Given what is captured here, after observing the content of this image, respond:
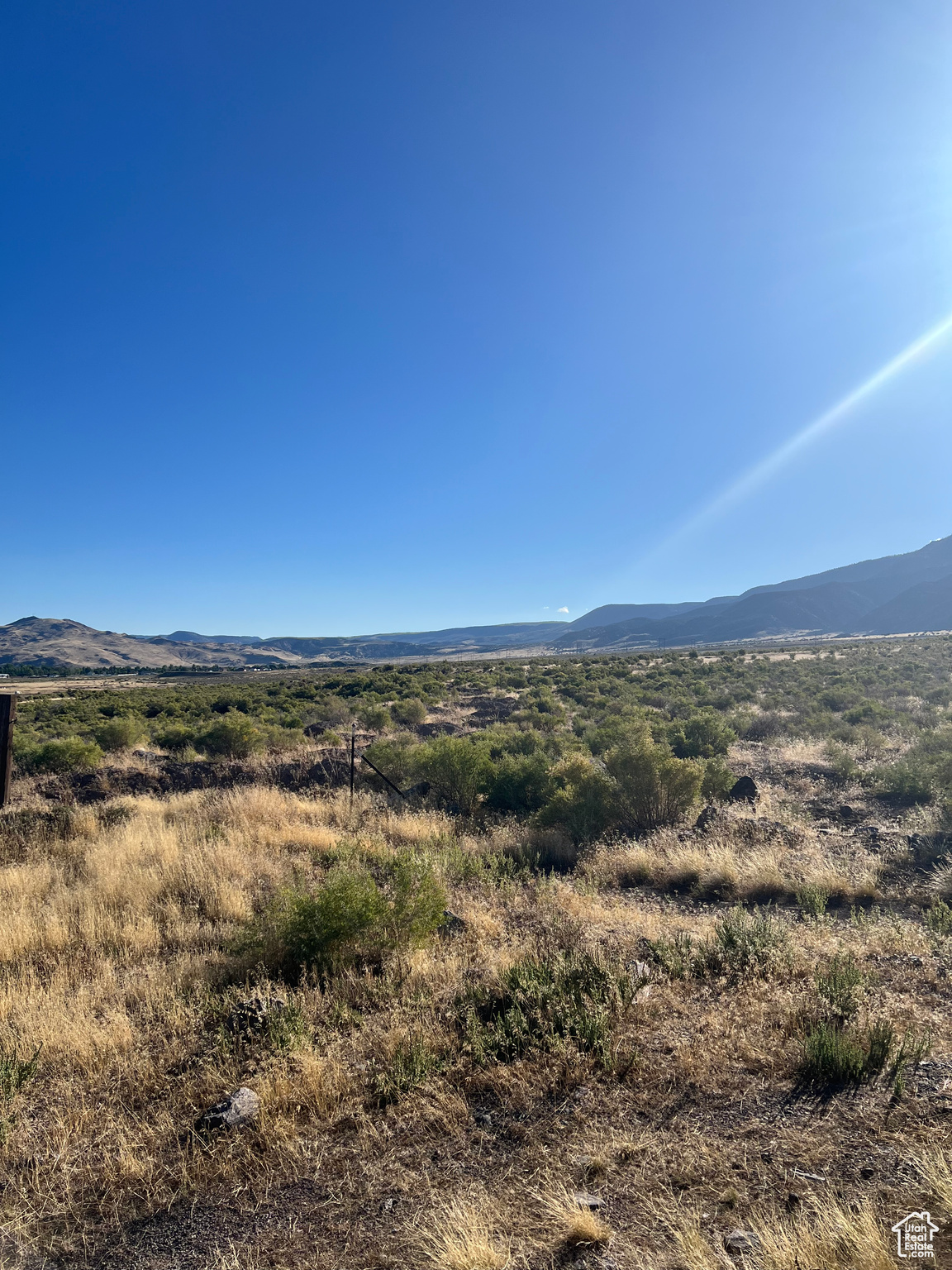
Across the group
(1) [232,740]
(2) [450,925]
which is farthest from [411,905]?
(1) [232,740]

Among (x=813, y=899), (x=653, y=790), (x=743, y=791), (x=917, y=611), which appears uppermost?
(x=917, y=611)

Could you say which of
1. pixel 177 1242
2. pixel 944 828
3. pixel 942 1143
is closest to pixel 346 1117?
pixel 177 1242

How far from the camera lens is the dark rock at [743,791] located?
1168 centimetres

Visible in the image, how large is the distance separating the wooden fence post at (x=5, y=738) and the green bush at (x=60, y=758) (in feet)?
39.2

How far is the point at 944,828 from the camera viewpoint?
30.0ft

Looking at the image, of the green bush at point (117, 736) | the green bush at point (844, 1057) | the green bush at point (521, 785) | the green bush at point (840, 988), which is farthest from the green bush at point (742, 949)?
the green bush at point (117, 736)

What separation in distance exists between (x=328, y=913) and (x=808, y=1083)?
13.0 ft

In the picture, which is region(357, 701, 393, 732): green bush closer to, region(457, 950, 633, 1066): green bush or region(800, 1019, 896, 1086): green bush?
region(457, 950, 633, 1066): green bush

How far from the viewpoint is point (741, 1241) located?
8.22 feet

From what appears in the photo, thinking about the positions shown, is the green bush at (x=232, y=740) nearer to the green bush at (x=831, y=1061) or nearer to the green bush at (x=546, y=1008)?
the green bush at (x=546, y=1008)

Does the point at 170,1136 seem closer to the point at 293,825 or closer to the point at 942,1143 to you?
the point at 942,1143

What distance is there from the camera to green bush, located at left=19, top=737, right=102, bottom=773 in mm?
15086

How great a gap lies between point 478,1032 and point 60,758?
623 inches

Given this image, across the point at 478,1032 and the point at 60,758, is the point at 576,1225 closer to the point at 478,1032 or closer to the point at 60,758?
the point at 478,1032
